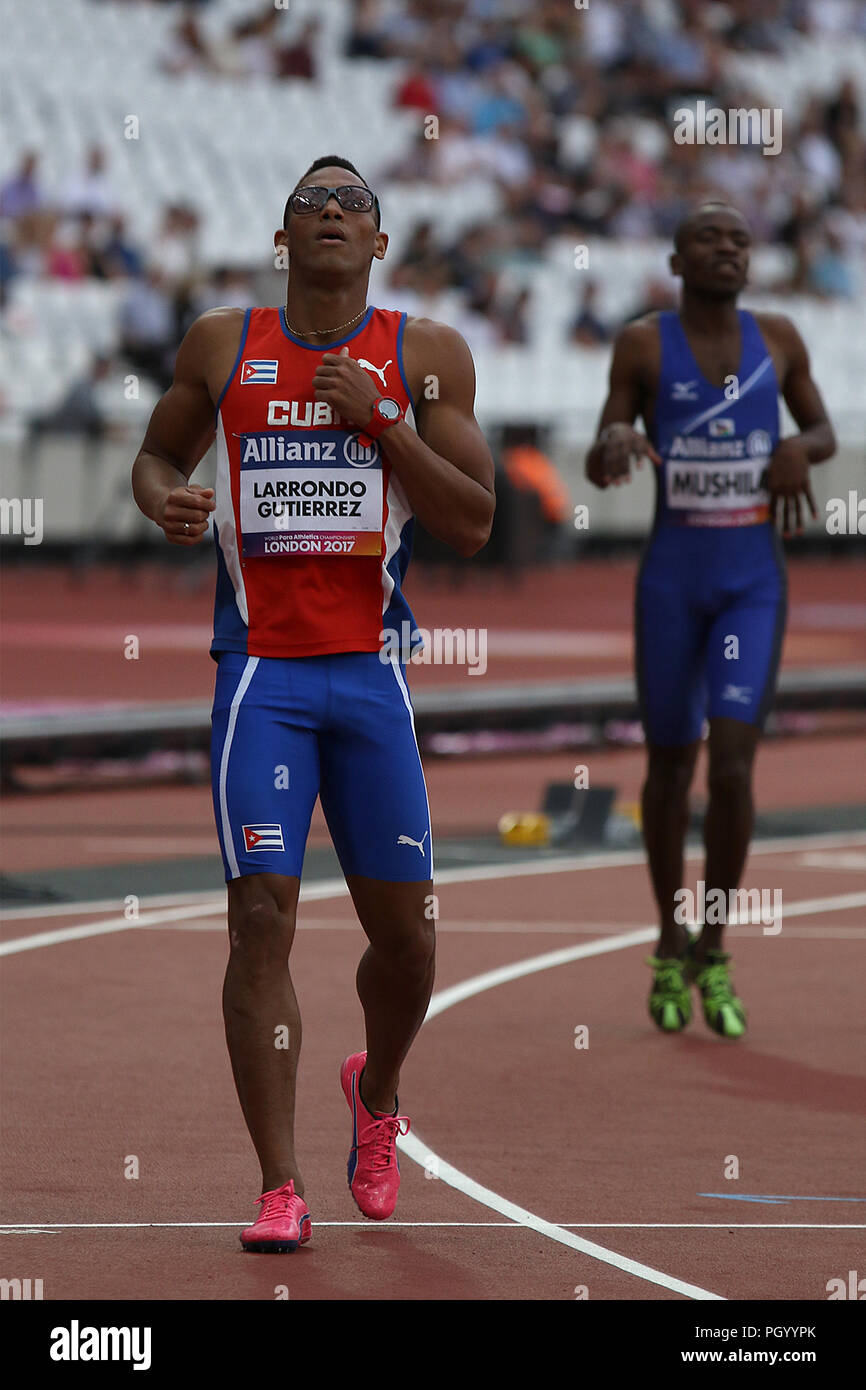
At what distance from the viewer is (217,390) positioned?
586 cm

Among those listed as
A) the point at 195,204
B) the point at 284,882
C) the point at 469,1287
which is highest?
the point at 195,204

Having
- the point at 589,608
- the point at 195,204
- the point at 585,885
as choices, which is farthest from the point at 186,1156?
the point at 195,204

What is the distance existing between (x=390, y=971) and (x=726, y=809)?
9.21 ft

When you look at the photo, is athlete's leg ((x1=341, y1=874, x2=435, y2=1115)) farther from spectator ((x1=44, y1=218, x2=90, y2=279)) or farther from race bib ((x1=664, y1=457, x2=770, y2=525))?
spectator ((x1=44, y1=218, x2=90, y2=279))

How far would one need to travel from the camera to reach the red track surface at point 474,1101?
5555 mm

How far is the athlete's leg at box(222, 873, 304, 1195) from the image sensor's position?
5.67 meters

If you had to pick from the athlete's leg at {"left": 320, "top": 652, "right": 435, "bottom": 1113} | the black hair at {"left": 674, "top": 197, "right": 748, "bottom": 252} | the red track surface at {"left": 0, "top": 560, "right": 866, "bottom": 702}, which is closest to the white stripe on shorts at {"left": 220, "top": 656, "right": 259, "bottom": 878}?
the athlete's leg at {"left": 320, "top": 652, "right": 435, "bottom": 1113}

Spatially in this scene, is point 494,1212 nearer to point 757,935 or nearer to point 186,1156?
point 186,1156

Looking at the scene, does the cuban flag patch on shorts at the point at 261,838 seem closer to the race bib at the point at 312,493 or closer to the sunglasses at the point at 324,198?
the race bib at the point at 312,493

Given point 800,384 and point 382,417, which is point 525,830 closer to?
point 800,384

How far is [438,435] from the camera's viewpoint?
5832mm

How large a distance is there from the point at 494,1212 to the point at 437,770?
9845mm

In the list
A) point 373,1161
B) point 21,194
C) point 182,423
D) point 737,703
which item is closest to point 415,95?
point 21,194
